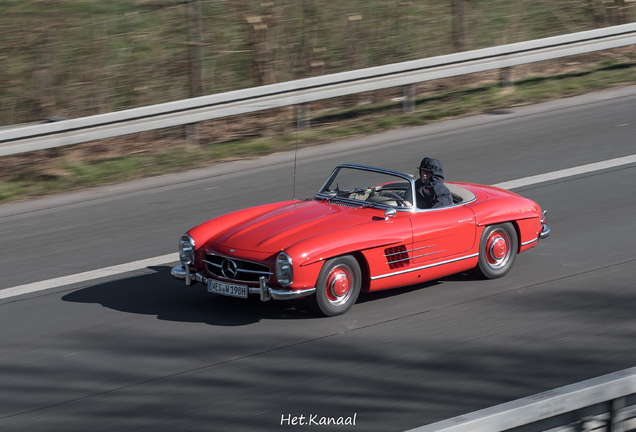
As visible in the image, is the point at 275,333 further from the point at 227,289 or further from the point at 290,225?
the point at 290,225

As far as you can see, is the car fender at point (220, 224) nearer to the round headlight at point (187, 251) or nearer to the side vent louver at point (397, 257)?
the round headlight at point (187, 251)

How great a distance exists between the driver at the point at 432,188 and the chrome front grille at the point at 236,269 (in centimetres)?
184

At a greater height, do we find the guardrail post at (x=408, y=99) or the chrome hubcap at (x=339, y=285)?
the guardrail post at (x=408, y=99)

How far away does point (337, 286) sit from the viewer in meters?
7.05

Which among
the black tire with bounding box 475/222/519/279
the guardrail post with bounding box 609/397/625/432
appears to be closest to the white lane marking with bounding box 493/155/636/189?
the black tire with bounding box 475/222/519/279

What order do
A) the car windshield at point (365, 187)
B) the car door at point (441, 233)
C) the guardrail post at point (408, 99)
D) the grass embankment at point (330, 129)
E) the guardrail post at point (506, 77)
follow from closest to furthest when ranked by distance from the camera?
the car door at point (441, 233), the car windshield at point (365, 187), the grass embankment at point (330, 129), the guardrail post at point (408, 99), the guardrail post at point (506, 77)

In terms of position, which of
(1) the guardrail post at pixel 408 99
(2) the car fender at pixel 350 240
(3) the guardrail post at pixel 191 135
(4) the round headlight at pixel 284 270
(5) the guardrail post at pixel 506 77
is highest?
(5) the guardrail post at pixel 506 77

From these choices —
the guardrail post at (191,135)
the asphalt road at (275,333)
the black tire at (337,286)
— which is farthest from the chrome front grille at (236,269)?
Answer: the guardrail post at (191,135)

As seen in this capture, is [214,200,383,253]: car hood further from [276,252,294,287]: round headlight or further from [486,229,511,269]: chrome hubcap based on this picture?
[486,229,511,269]: chrome hubcap

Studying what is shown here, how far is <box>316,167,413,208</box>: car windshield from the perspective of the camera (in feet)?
26.0

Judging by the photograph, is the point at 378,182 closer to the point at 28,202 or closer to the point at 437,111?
the point at 28,202

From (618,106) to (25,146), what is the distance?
10116 millimetres

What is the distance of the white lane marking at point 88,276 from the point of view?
27.3 feet

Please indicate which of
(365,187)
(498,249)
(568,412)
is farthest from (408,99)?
(568,412)
